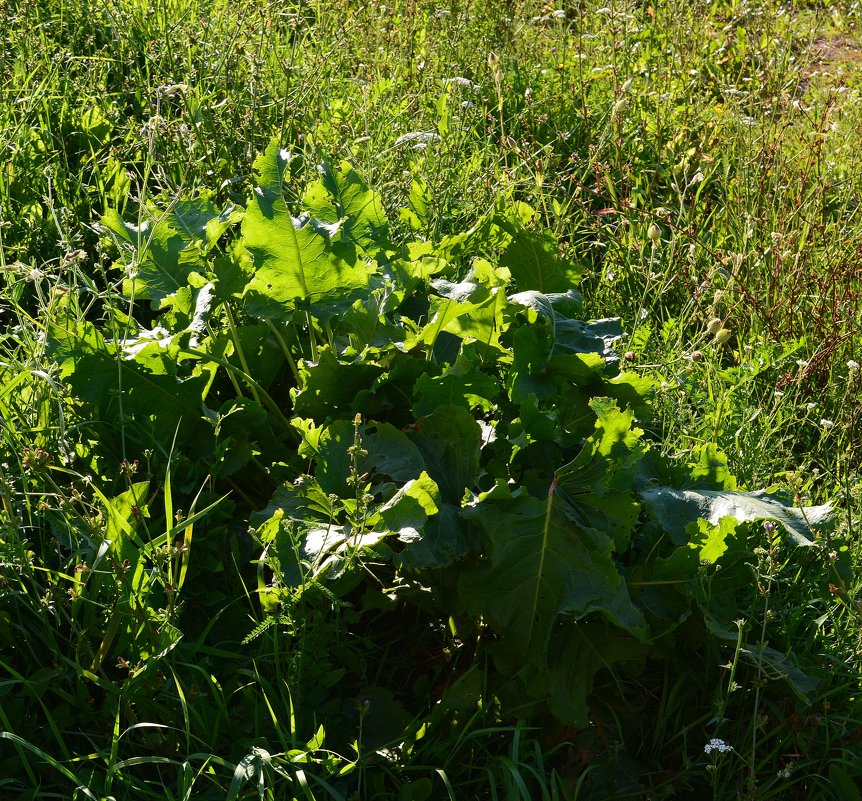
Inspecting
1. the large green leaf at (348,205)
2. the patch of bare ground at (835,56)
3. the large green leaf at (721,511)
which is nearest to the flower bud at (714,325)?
the large green leaf at (721,511)

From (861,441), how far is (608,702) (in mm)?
1384

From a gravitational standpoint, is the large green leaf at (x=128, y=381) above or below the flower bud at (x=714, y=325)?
above

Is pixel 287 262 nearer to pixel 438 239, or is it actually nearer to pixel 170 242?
pixel 170 242

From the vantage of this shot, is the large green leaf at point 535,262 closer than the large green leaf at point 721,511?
No

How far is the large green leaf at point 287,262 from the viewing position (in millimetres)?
2045

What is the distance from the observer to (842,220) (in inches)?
143

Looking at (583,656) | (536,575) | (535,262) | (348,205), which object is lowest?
(583,656)

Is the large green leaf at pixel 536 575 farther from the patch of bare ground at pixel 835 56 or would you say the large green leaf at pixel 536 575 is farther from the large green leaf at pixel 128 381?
the patch of bare ground at pixel 835 56

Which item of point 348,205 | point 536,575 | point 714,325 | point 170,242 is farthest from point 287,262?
point 714,325

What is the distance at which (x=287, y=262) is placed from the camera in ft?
6.79

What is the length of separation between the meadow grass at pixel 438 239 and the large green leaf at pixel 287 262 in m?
0.37

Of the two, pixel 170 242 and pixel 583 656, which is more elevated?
pixel 170 242

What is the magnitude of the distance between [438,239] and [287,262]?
0.94 meters

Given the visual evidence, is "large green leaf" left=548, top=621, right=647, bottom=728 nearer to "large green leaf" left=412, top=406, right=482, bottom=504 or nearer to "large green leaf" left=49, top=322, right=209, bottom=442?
"large green leaf" left=412, top=406, right=482, bottom=504
